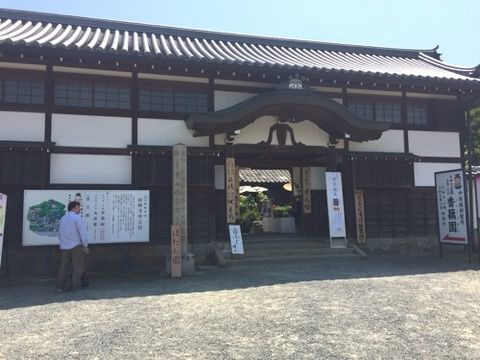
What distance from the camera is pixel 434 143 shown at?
41.0ft

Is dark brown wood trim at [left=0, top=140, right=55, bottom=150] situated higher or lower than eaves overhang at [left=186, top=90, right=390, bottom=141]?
lower

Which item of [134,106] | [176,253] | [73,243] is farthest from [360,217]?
[73,243]

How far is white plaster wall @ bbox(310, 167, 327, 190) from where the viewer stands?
12.9 metres

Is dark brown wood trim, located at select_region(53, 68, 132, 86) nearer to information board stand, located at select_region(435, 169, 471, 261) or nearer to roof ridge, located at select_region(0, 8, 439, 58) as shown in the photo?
roof ridge, located at select_region(0, 8, 439, 58)

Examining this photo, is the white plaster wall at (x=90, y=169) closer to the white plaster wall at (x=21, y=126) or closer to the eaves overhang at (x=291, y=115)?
the white plaster wall at (x=21, y=126)

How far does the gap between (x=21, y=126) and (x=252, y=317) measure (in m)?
7.15

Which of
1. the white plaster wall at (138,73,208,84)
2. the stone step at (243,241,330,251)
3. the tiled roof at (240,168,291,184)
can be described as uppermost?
the white plaster wall at (138,73,208,84)

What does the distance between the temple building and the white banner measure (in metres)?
0.59

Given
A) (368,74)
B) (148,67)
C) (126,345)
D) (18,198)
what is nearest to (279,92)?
(368,74)

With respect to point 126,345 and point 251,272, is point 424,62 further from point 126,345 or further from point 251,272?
point 126,345

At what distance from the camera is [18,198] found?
950 cm

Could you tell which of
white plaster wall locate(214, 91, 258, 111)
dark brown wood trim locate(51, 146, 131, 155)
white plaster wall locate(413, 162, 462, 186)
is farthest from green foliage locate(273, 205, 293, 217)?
dark brown wood trim locate(51, 146, 131, 155)

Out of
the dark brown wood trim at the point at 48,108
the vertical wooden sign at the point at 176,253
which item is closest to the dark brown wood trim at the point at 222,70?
Result: the dark brown wood trim at the point at 48,108

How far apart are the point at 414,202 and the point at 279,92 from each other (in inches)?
204
